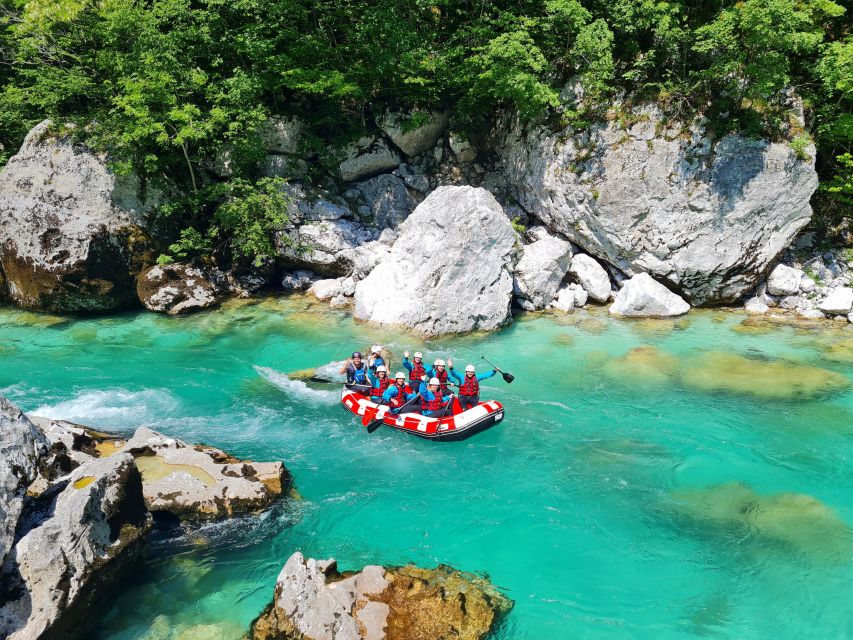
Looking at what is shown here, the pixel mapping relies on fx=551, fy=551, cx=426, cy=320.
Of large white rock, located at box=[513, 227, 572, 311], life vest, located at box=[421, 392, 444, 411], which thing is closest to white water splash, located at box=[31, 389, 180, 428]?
life vest, located at box=[421, 392, 444, 411]

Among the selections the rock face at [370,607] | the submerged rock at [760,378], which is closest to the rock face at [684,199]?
the submerged rock at [760,378]

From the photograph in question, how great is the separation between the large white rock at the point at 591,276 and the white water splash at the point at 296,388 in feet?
30.0

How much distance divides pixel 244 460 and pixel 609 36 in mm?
15109

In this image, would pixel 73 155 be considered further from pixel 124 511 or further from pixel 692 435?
pixel 692 435

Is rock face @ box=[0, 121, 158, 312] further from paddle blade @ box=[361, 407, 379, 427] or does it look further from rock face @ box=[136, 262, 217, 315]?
paddle blade @ box=[361, 407, 379, 427]

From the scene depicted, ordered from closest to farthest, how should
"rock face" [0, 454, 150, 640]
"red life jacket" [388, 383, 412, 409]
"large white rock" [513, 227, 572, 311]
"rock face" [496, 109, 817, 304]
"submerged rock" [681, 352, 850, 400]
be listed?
"rock face" [0, 454, 150, 640], "red life jacket" [388, 383, 412, 409], "submerged rock" [681, 352, 850, 400], "rock face" [496, 109, 817, 304], "large white rock" [513, 227, 572, 311]

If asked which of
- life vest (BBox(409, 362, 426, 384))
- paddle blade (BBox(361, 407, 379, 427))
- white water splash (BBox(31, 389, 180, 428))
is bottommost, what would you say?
paddle blade (BBox(361, 407, 379, 427))

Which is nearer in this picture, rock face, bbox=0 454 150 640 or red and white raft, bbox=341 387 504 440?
rock face, bbox=0 454 150 640

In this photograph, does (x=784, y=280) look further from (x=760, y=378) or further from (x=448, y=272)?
(x=448, y=272)

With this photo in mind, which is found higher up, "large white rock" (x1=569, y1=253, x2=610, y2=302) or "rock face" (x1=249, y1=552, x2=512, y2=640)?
"large white rock" (x1=569, y1=253, x2=610, y2=302)

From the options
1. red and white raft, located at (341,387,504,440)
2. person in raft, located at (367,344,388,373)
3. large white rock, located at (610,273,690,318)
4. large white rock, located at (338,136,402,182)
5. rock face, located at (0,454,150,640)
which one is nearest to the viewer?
rock face, located at (0,454,150,640)

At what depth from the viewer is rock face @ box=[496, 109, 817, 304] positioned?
1595cm

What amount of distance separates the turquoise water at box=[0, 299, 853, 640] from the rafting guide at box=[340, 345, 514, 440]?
32 cm

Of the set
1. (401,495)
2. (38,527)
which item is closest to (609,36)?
(401,495)
